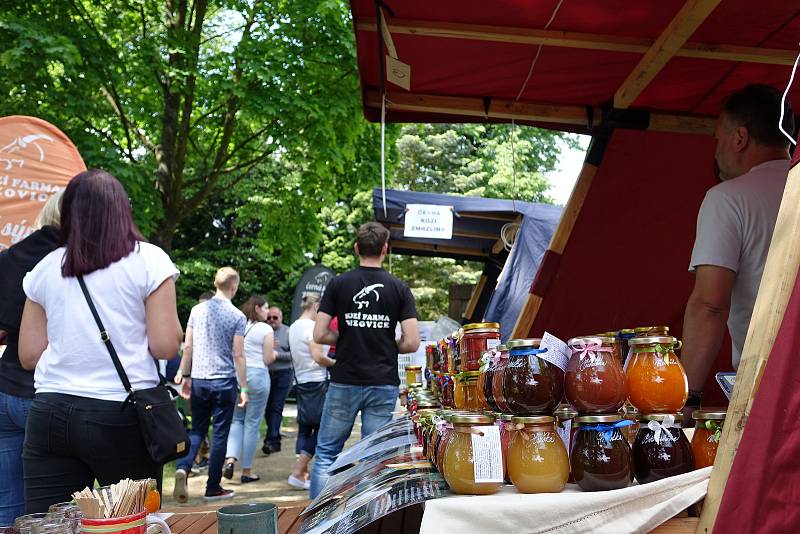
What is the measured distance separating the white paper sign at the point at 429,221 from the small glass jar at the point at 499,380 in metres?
5.74

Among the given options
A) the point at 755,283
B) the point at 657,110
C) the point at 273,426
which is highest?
the point at 657,110

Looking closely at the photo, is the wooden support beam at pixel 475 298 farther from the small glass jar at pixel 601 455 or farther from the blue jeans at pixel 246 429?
the small glass jar at pixel 601 455

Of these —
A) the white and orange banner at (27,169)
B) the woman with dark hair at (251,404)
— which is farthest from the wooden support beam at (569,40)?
the woman with dark hair at (251,404)

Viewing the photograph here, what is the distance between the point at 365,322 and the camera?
15.6ft

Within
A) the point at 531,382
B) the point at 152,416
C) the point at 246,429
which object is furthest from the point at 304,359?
the point at 531,382

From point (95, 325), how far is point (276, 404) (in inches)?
269

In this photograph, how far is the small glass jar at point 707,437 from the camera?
162 centimetres

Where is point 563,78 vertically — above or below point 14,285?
above

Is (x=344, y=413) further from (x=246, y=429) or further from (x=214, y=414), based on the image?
(x=246, y=429)

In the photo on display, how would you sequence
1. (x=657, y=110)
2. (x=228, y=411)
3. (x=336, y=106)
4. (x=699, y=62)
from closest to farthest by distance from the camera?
1. (x=699, y=62)
2. (x=657, y=110)
3. (x=228, y=411)
4. (x=336, y=106)

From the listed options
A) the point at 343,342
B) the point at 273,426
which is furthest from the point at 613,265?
the point at 273,426

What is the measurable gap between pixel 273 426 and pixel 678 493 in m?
8.18

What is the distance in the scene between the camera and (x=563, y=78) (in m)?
3.74

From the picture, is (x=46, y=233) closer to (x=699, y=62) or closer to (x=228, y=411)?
(x=699, y=62)
